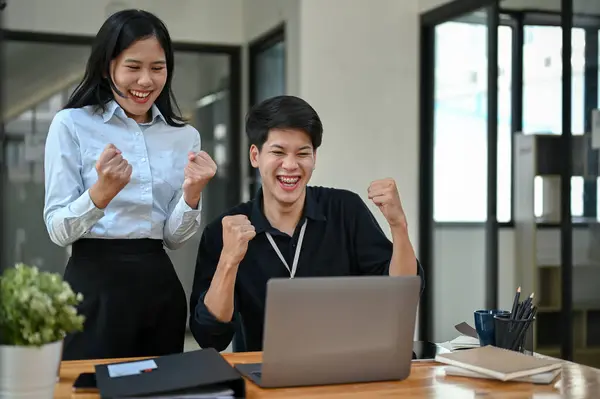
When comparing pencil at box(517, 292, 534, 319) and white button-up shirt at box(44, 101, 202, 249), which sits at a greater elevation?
white button-up shirt at box(44, 101, 202, 249)

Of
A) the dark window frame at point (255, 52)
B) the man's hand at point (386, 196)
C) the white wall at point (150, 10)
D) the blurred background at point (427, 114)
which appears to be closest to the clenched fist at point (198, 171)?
the man's hand at point (386, 196)

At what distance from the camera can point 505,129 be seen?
4203 millimetres

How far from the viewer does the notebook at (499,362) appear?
1.48 m

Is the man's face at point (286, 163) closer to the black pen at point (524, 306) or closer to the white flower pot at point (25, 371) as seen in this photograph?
the black pen at point (524, 306)

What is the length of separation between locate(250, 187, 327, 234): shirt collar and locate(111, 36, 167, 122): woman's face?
41 cm

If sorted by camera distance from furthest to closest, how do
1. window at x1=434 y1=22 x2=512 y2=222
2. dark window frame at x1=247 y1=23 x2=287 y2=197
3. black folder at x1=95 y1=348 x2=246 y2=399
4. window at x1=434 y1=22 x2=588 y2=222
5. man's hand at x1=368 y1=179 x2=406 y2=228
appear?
dark window frame at x1=247 y1=23 x2=287 y2=197 → window at x1=434 y1=22 x2=512 y2=222 → window at x1=434 y1=22 x2=588 y2=222 → man's hand at x1=368 y1=179 x2=406 y2=228 → black folder at x1=95 y1=348 x2=246 y2=399

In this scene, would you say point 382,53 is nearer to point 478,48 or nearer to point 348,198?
point 478,48

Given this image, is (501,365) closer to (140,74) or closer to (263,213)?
(263,213)

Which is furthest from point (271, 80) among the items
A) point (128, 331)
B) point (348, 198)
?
point (128, 331)

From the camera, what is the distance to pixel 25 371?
3.87ft

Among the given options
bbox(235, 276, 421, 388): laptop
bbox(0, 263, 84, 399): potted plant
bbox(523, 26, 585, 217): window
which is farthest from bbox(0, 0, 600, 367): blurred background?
bbox(0, 263, 84, 399): potted plant

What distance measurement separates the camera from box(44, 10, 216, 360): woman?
191 cm

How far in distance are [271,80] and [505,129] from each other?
193 cm

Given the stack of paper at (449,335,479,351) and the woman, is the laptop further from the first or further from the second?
the woman
